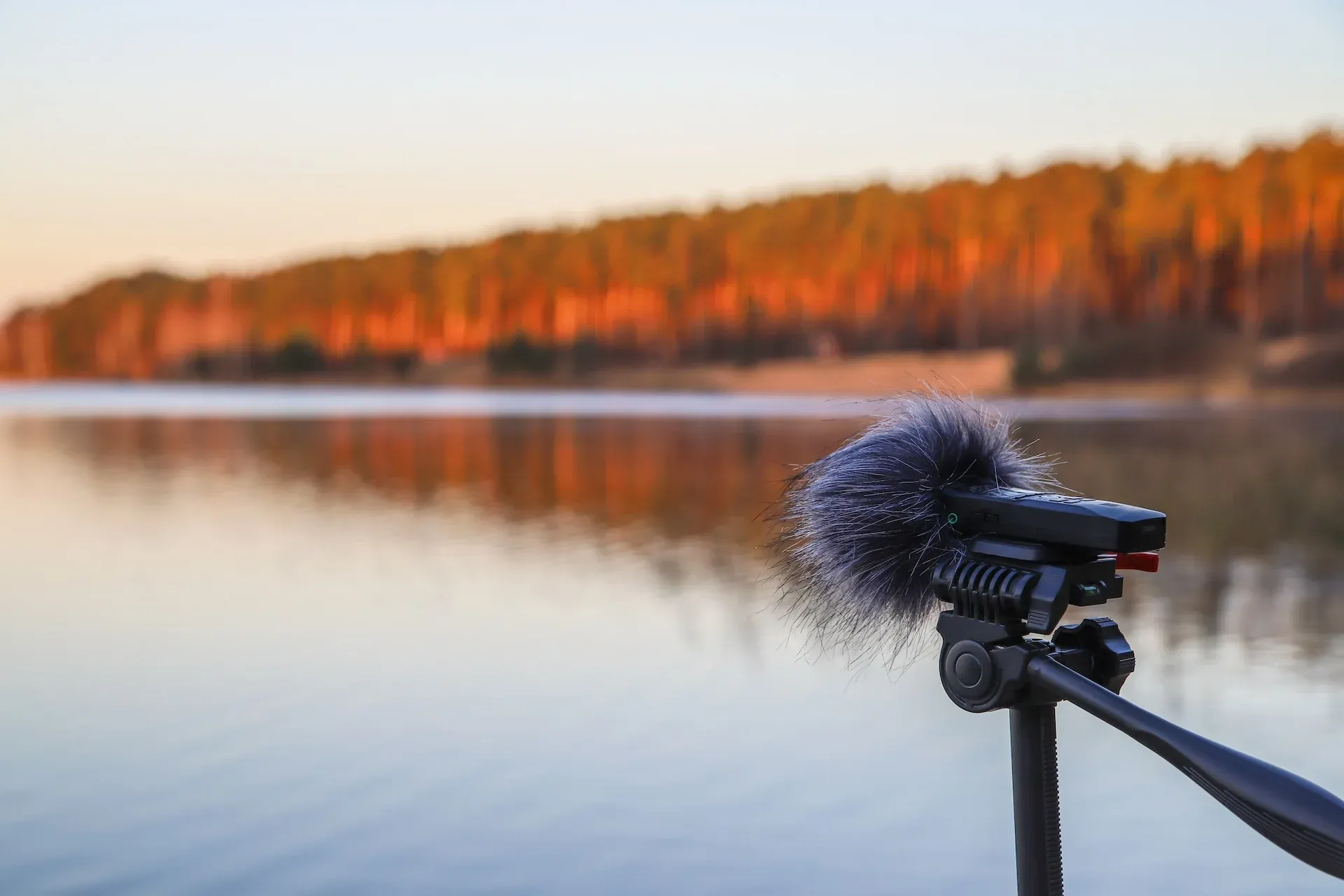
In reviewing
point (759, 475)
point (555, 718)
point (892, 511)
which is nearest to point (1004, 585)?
point (892, 511)

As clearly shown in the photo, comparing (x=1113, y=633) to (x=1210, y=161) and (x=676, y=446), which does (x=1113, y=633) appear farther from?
(x=1210, y=161)

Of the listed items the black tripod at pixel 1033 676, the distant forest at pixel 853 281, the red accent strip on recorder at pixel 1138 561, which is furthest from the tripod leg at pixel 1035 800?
the distant forest at pixel 853 281

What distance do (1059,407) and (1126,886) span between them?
47.1m

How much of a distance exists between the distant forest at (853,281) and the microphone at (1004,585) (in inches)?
2981

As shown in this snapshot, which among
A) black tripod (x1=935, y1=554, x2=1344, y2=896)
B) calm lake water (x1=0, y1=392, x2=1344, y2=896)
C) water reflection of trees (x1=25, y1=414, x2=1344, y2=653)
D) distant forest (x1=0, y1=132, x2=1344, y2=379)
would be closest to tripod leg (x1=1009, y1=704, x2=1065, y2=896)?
black tripod (x1=935, y1=554, x2=1344, y2=896)

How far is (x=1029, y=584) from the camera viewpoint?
62.1 inches

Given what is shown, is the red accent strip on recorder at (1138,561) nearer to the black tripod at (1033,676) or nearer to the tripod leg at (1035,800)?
the black tripod at (1033,676)

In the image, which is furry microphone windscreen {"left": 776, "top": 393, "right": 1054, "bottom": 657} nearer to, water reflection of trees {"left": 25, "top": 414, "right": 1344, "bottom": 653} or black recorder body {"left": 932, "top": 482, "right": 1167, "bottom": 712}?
black recorder body {"left": 932, "top": 482, "right": 1167, "bottom": 712}

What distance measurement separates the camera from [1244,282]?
7800 cm

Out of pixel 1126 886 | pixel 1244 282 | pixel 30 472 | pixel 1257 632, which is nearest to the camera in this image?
pixel 1126 886

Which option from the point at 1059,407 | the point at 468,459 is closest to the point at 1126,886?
the point at 468,459

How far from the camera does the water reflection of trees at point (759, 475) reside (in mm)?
10102

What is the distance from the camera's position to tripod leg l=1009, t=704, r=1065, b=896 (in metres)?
1.66

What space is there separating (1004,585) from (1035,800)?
29 cm
